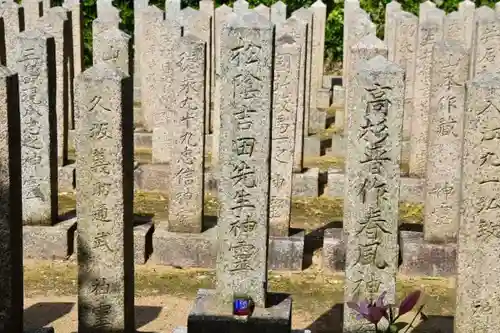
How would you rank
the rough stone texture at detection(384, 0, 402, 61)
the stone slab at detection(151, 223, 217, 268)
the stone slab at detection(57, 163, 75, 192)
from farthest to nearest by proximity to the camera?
the rough stone texture at detection(384, 0, 402, 61), the stone slab at detection(57, 163, 75, 192), the stone slab at detection(151, 223, 217, 268)

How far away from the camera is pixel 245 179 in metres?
5.98

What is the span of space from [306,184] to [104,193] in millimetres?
4358

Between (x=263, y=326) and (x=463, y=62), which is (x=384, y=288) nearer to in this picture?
(x=263, y=326)

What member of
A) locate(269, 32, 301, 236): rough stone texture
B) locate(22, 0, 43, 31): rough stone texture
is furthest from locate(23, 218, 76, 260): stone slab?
locate(22, 0, 43, 31): rough stone texture

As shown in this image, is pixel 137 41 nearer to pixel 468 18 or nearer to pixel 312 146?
pixel 312 146

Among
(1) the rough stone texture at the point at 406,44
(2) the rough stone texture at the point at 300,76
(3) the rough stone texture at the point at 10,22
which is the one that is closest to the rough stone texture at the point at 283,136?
(2) the rough stone texture at the point at 300,76

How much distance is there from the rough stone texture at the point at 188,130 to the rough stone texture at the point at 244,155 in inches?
85.1

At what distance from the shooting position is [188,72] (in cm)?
816

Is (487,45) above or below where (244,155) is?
above

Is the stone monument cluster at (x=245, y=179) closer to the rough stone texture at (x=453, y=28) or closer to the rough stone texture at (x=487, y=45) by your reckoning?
the rough stone texture at (x=487, y=45)

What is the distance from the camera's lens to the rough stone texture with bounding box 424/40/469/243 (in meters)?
8.08

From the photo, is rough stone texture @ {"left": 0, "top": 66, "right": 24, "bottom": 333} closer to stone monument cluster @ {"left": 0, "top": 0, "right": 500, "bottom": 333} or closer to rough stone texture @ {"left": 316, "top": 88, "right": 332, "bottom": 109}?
stone monument cluster @ {"left": 0, "top": 0, "right": 500, "bottom": 333}

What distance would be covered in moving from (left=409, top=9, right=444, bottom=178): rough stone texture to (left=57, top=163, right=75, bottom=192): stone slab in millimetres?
3463

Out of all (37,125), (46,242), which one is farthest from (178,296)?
(37,125)
